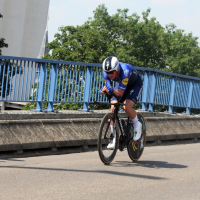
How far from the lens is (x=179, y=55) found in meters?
56.0

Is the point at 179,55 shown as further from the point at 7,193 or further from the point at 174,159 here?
the point at 7,193

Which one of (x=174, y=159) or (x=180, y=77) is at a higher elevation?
(x=180, y=77)

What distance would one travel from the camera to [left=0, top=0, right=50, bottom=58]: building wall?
71062 mm

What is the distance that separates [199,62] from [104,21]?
14136 millimetres

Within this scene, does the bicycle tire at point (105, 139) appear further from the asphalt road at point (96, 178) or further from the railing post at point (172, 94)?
the railing post at point (172, 94)

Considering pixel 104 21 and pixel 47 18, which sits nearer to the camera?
pixel 104 21

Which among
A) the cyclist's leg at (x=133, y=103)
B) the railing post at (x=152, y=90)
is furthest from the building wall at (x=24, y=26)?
the cyclist's leg at (x=133, y=103)

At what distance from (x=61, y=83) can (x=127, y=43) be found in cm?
4668

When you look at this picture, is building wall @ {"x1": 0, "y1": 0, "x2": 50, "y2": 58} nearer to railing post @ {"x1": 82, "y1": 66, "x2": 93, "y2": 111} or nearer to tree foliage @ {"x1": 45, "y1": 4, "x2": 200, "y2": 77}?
tree foliage @ {"x1": 45, "y1": 4, "x2": 200, "y2": 77}

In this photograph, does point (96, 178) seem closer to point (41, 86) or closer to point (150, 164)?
point (150, 164)

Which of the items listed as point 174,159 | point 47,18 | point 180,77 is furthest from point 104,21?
point 174,159

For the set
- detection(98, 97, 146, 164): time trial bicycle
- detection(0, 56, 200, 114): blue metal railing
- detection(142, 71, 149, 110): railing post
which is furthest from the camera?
detection(142, 71, 149, 110): railing post

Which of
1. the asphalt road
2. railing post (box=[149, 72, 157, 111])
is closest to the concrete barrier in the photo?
the asphalt road

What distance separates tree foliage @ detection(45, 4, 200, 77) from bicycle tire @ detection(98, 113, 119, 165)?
42033mm
